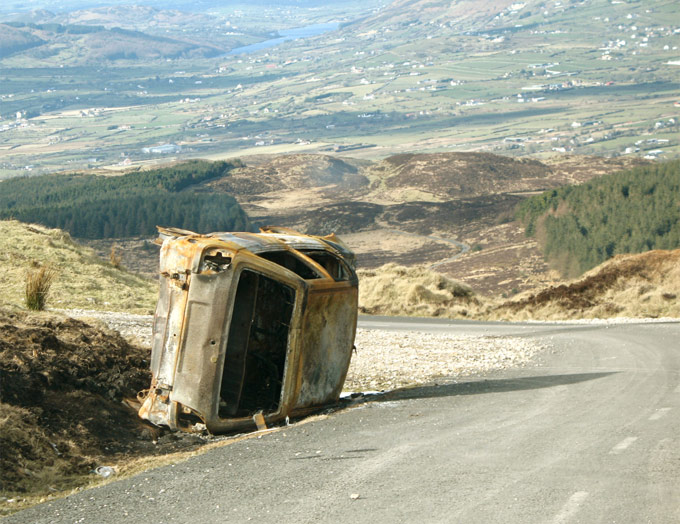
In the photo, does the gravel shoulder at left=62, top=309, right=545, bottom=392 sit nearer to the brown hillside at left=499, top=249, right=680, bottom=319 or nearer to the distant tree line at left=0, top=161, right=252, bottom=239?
the brown hillside at left=499, top=249, right=680, bottom=319

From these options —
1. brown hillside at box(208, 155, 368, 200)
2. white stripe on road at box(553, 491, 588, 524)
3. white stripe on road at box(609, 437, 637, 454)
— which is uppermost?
white stripe on road at box(553, 491, 588, 524)

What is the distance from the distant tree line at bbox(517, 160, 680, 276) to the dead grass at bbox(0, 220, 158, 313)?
38744 mm

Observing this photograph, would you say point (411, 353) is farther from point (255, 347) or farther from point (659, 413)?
point (659, 413)

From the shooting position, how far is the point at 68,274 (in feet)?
79.7

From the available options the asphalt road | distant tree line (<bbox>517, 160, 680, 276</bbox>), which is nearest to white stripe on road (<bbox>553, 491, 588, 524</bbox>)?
the asphalt road

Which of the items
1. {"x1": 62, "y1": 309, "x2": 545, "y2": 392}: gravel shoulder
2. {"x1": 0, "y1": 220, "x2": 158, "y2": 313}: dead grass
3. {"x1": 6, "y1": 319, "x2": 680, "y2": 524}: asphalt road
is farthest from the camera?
{"x1": 0, "y1": 220, "x2": 158, "y2": 313}: dead grass

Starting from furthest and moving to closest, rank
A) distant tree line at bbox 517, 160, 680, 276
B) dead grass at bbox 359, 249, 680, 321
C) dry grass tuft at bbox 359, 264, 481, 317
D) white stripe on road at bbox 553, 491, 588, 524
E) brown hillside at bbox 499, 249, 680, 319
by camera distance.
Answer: distant tree line at bbox 517, 160, 680, 276
dry grass tuft at bbox 359, 264, 481, 317
dead grass at bbox 359, 249, 680, 321
brown hillside at bbox 499, 249, 680, 319
white stripe on road at bbox 553, 491, 588, 524

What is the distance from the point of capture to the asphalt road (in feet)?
21.6

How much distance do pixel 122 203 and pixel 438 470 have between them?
2985 inches

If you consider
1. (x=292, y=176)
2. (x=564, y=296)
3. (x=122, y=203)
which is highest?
(x=564, y=296)

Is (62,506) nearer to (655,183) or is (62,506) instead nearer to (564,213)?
(655,183)

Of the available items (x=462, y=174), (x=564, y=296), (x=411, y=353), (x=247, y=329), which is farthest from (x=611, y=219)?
(x=247, y=329)

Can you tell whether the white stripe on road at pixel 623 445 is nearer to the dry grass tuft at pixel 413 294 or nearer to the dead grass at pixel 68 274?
the dead grass at pixel 68 274

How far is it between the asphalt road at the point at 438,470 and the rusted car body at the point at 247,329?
781 mm
